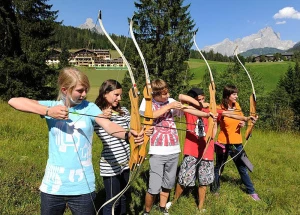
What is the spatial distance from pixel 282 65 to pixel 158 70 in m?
43.0

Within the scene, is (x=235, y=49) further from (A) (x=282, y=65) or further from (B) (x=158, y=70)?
(A) (x=282, y=65)

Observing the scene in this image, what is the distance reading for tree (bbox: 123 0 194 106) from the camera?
19.2 m

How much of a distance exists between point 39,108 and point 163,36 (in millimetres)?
19101

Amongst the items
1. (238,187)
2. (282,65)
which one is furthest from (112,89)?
(282,65)

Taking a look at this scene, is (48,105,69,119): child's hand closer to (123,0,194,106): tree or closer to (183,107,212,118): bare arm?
(183,107,212,118): bare arm

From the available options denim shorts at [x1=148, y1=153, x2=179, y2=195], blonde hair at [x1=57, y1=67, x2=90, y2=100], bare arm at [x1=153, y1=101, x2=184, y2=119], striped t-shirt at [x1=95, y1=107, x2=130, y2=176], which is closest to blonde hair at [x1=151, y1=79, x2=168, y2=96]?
bare arm at [x1=153, y1=101, x2=184, y2=119]

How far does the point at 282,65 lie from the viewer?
53.6 metres

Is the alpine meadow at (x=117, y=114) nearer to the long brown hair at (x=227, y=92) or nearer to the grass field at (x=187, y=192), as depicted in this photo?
the grass field at (x=187, y=192)

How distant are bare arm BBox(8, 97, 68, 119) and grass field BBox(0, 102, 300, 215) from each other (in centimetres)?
163

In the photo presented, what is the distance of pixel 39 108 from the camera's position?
1.58 metres

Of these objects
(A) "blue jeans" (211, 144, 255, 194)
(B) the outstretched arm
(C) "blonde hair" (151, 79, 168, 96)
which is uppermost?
(C) "blonde hair" (151, 79, 168, 96)

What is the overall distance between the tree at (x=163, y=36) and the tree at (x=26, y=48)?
5487mm

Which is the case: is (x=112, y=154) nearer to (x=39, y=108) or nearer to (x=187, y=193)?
(x=39, y=108)

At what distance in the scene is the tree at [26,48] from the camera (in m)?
14.4
